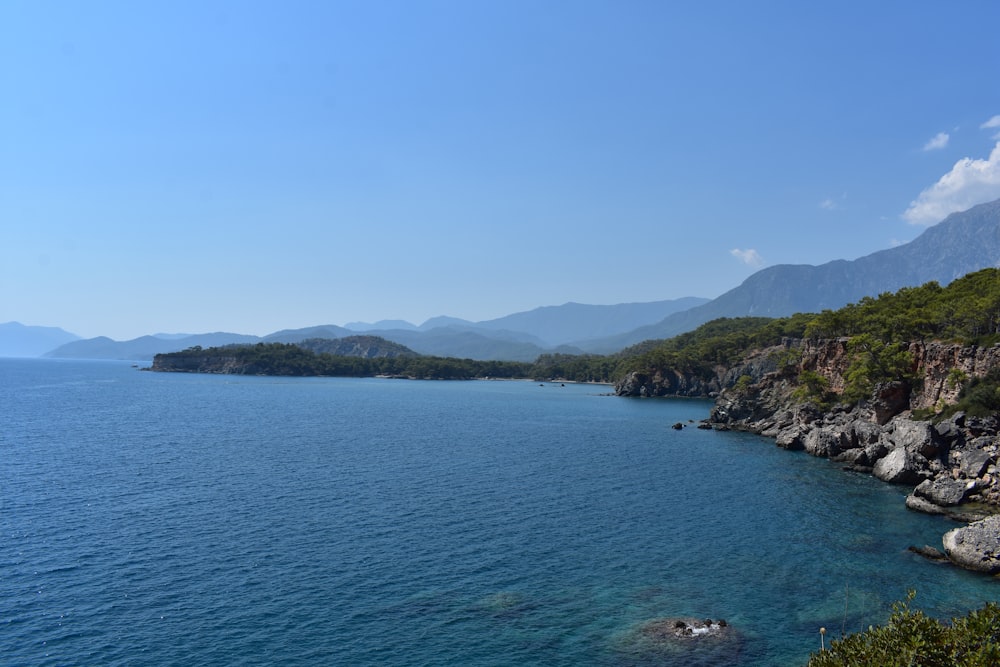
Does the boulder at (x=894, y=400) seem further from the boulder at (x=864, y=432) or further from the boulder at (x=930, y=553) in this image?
the boulder at (x=930, y=553)

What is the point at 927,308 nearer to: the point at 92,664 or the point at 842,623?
the point at 842,623

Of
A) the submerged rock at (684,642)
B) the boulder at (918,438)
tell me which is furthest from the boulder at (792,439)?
the submerged rock at (684,642)

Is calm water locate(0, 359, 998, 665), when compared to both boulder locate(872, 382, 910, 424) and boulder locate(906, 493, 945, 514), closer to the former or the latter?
boulder locate(906, 493, 945, 514)

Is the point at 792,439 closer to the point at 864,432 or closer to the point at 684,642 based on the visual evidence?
the point at 864,432

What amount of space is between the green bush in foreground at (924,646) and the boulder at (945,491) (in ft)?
132

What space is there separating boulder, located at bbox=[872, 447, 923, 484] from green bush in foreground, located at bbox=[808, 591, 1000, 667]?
50639mm

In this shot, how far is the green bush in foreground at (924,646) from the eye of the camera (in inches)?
688

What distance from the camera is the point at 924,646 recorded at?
17984 mm

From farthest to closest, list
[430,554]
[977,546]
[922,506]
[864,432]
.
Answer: [864,432]
[922,506]
[430,554]
[977,546]

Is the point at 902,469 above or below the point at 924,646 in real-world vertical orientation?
below

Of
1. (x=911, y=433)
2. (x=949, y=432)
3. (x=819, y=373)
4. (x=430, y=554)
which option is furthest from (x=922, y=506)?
(x=819, y=373)

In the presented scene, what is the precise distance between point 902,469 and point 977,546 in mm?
26267

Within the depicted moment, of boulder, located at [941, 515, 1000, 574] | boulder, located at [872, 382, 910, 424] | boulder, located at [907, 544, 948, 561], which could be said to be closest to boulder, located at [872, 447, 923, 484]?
boulder, located at [872, 382, 910, 424]

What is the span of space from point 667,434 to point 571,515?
57.7 metres
